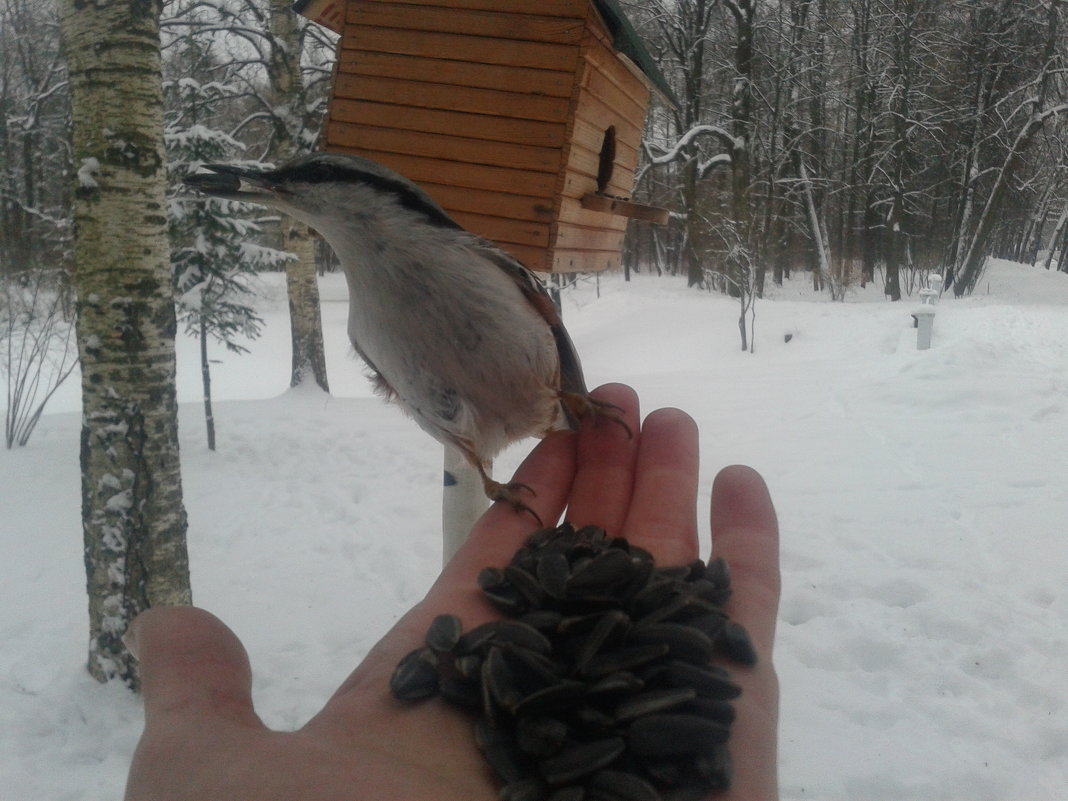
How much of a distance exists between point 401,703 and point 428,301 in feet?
2.65

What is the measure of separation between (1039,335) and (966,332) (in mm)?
769

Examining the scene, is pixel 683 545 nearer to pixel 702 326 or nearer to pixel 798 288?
pixel 702 326

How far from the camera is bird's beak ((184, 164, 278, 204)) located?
4.31 feet

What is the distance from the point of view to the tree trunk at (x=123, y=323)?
2.83 metres

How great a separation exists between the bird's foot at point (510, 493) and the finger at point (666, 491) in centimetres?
30

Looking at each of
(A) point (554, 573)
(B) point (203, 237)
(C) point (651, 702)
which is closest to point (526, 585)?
(A) point (554, 573)

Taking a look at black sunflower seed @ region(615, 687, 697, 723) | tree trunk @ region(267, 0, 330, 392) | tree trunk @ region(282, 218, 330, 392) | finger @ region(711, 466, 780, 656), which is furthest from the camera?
tree trunk @ region(282, 218, 330, 392)

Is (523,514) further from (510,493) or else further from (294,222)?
(294,222)

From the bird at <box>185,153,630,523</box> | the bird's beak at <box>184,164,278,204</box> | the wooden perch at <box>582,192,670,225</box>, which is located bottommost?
the bird at <box>185,153,630,523</box>

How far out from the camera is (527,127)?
9.48ft

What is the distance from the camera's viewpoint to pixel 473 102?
2.92 meters

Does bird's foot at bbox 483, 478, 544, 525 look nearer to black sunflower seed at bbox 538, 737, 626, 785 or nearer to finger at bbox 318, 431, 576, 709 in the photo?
finger at bbox 318, 431, 576, 709

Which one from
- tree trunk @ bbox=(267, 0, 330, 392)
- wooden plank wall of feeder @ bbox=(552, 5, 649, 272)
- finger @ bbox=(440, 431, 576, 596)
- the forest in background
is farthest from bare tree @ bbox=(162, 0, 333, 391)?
finger @ bbox=(440, 431, 576, 596)

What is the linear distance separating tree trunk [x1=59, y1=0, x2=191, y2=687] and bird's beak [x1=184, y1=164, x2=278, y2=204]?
175 cm
